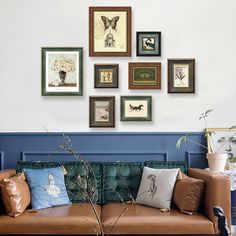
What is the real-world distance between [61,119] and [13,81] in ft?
2.02

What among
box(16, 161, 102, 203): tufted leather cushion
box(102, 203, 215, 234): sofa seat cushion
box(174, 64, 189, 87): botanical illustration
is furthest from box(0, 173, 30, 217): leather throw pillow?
box(174, 64, 189, 87): botanical illustration

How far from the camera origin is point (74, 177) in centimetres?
378

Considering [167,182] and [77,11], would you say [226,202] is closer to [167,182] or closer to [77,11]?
[167,182]

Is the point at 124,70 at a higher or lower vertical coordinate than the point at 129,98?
higher

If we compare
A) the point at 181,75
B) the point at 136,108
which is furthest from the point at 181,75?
the point at 136,108

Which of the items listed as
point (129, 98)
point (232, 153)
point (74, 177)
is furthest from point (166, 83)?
point (74, 177)

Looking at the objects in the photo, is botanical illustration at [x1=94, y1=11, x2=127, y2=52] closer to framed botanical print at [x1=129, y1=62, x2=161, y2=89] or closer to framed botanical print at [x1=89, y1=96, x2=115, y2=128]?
framed botanical print at [x1=129, y1=62, x2=161, y2=89]

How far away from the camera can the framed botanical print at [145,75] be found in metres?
4.20

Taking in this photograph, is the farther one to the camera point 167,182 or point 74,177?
point 74,177

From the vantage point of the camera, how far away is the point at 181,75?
421cm

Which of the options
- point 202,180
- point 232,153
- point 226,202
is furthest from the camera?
point 232,153

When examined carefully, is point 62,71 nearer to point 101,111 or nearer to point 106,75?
point 106,75

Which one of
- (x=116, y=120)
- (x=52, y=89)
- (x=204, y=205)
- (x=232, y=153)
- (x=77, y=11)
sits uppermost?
(x=77, y=11)

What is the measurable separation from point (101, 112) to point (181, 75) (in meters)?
0.90
